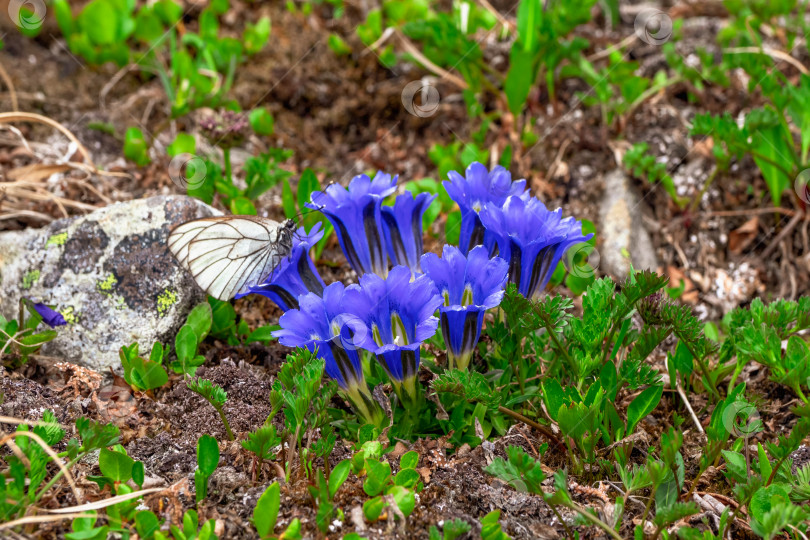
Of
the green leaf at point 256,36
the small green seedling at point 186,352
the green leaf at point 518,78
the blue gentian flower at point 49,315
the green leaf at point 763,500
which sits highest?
the green leaf at point 256,36

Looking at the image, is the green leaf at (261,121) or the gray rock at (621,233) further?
the green leaf at (261,121)

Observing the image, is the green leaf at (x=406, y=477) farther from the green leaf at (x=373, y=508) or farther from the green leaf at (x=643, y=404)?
the green leaf at (x=643, y=404)

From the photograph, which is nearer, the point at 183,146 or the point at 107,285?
the point at 107,285

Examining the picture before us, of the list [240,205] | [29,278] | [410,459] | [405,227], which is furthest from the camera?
[240,205]

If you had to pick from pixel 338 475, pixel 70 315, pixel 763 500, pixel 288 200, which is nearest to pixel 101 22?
pixel 288 200

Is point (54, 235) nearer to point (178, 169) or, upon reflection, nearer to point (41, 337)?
point (41, 337)

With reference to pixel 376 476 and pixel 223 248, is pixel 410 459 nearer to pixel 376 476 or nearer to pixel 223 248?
pixel 376 476

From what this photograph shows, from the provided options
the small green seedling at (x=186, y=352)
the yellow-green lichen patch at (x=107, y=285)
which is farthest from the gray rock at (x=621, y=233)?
the yellow-green lichen patch at (x=107, y=285)

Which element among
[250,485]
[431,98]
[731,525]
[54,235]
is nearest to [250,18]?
[431,98]
